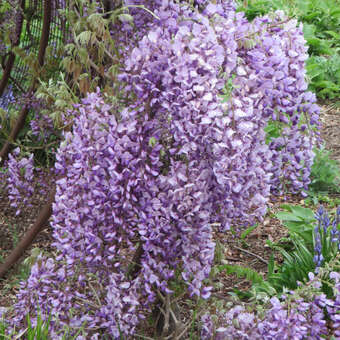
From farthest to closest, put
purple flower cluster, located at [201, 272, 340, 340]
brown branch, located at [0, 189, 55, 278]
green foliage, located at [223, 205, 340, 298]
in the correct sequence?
brown branch, located at [0, 189, 55, 278] < green foliage, located at [223, 205, 340, 298] < purple flower cluster, located at [201, 272, 340, 340]

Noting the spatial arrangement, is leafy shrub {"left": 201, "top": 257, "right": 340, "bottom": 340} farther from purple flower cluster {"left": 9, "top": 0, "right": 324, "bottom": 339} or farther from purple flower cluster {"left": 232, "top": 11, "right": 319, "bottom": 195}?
purple flower cluster {"left": 232, "top": 11, "right": 319, "bottom": 195}

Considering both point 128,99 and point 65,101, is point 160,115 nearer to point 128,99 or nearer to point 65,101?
point 128,99

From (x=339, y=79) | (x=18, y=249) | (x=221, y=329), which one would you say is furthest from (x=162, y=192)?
(x=339, y=79)

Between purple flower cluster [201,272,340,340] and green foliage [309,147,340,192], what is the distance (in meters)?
2.06

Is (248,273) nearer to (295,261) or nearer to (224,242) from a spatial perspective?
(295,261)

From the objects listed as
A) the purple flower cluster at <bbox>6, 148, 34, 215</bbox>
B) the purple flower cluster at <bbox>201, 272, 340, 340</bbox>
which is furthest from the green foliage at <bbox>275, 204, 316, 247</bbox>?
the purple flower cluster at <bbox>6, 148, 34, 215</bbox>

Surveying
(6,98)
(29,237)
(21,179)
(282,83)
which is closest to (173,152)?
(282,83)

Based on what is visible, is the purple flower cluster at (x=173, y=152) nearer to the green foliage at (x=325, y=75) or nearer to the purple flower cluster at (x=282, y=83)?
the purple flower cluster at (x=282, y=83)

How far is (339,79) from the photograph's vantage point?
6203 millimetres

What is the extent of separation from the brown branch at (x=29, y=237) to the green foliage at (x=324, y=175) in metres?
2.21

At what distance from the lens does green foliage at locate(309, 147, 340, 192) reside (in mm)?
4480

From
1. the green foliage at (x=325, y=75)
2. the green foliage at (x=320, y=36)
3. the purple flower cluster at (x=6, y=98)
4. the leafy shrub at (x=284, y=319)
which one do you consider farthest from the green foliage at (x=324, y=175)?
the purple flower cluster at (x=6, y=98)

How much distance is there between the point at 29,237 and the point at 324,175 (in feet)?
7.79

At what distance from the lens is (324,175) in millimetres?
4488
